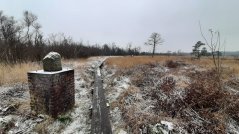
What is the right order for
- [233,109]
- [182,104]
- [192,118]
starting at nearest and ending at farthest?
[192,118] < [233,109] < [182,104]

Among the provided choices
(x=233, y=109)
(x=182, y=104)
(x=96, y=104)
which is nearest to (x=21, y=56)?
(x=96, y=104)

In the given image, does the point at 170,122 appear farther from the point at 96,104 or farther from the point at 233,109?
the point at 96,104

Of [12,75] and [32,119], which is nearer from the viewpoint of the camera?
[32,119]

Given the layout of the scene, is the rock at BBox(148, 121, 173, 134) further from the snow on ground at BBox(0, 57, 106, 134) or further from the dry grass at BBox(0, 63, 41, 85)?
the dry grass at BBox(0, 63, 41, 85)

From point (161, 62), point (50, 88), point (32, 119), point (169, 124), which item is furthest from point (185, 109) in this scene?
point (161, 62)

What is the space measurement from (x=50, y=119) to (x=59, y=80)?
1076mm

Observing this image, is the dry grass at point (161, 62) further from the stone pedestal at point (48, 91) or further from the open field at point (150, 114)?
the stone pedestal at point (48, 91)

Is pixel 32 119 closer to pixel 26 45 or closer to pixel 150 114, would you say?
pixel 150 114

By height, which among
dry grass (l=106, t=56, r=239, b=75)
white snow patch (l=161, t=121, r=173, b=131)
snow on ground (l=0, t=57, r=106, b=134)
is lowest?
snow on ground (l=0, t=57, r=106, b=134)

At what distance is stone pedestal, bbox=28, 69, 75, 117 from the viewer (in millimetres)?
Result: 5659

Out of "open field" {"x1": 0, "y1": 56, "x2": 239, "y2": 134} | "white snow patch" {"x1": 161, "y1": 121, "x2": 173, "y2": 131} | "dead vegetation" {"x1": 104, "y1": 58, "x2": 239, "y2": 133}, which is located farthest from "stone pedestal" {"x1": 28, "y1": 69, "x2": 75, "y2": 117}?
"white snow patch" {"x1": 161, "y1": 121, "x2": 173, "y2": 131}

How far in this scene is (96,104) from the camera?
6859 millimetres

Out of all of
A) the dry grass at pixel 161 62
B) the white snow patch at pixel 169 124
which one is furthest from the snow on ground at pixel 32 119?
the dry grass at pixel 161 62

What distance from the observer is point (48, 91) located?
5.68 metres
